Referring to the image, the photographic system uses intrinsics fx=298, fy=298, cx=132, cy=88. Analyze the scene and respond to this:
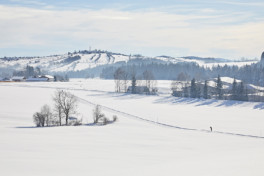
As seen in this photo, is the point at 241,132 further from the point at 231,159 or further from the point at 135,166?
the point at 135,166

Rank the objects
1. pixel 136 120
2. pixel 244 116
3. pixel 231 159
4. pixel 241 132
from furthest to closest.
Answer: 1. pixel 244 116
2. pixel 136 120
3. pixel 241 132
4. pixel 231 159

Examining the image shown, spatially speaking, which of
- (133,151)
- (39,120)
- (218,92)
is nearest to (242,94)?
(218,92)

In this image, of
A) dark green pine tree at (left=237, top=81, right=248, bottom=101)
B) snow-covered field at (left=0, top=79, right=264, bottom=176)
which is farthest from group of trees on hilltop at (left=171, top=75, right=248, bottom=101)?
snow-covered field at (left=0, top=79, right=264, bottom=176)

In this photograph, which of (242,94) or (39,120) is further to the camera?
(242,94)

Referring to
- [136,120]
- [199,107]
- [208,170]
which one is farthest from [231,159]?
[199,107]

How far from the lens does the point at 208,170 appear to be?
20172mm

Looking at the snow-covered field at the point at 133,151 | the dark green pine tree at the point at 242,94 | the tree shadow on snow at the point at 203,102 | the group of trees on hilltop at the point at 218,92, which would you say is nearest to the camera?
the snow-covered field at the point at 133,151

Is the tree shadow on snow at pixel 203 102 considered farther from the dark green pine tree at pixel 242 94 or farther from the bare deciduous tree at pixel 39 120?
the bare deciduous tree at pixel 39 120

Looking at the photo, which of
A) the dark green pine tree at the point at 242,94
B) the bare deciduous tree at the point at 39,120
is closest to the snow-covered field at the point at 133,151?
the bare deciduous tree at the point at 39,120

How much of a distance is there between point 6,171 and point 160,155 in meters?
12.2

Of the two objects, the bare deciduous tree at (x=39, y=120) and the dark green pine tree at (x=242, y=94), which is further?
the dark green pine tree at (x=242, y=94)

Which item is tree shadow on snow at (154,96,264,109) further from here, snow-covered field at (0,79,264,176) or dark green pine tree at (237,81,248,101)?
snow-covered field at (0,79,264,176)

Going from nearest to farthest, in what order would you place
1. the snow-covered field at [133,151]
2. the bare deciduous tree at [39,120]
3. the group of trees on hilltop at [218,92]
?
the snow-covered field at [133,151] → the bare deciduous tree at [39,120] → the group of trees on hilltop at [218,92]

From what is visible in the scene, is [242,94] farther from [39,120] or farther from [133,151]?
[133,151]
